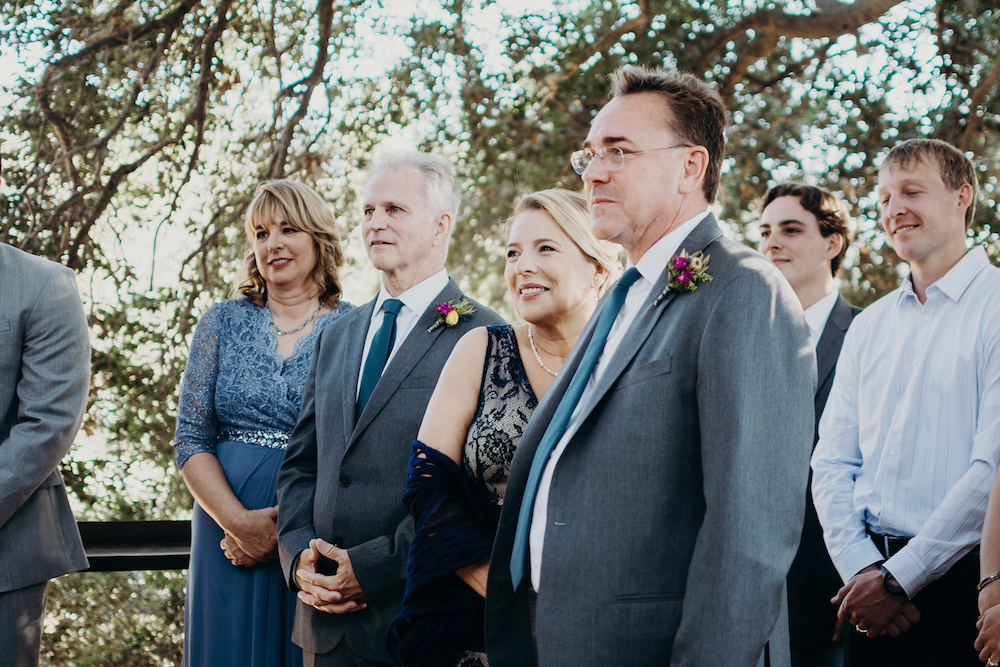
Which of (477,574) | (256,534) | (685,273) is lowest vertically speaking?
(256,534)

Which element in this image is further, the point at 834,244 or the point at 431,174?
the point at 834,244

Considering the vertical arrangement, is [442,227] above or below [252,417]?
above

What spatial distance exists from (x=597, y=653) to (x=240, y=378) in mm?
1941

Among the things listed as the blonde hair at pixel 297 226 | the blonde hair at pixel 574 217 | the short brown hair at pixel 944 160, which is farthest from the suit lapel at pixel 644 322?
the blonde hair at pixel 297 226

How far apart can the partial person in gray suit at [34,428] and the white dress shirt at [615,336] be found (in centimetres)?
175

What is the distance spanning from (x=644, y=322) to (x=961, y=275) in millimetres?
1526

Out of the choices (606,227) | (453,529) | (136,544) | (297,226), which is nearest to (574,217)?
(606,227)

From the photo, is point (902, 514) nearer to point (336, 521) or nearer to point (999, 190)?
point (336, 521)

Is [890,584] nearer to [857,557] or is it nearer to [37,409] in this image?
[857,557]

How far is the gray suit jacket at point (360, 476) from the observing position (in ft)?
7.39

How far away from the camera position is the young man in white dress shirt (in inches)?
87.0

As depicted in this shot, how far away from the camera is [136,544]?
348cm

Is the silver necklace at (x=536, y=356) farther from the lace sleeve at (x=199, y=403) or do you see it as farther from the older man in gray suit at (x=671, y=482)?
the lace sleeve at (x=199, y=403)

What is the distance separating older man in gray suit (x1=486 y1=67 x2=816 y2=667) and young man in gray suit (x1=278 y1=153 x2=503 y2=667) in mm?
736
